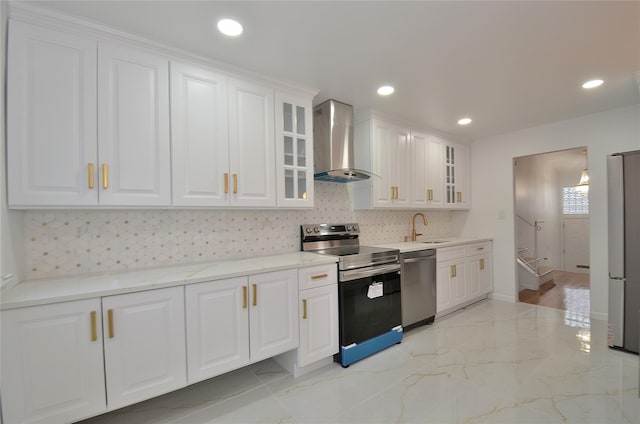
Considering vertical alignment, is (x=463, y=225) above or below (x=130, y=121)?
below

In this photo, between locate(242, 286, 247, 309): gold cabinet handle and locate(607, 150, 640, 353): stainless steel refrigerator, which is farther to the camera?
locate(607, 150, 640, 353): stainless steel refrigerator

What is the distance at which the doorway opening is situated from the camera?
215 inches

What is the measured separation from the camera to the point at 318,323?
88.7 inches

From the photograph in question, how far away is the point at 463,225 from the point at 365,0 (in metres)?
3.91

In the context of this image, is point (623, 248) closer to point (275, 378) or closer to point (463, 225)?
point (463, 225)

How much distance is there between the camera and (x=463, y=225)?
4.53 meters

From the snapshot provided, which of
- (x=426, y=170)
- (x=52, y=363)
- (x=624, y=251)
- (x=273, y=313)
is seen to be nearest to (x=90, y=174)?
(x=52, y=363)

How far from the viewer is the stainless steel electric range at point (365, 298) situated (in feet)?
7.77

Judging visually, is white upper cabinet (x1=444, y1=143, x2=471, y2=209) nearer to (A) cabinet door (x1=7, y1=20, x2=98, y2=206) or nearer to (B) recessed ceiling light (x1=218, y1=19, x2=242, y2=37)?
(B) recessed ceiling light (x1=218, y1=19, x2=242, y2=37)

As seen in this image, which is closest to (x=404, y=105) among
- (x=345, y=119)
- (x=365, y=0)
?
(x=345, y=119)

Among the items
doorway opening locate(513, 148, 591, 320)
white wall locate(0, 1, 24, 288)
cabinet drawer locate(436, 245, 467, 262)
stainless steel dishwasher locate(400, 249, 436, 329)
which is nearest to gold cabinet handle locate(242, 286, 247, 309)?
white wall locate(0, 1, 24, 288)

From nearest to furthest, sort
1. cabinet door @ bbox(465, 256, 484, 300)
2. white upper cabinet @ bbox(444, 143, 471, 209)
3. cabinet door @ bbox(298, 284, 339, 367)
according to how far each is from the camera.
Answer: cabinet door @ bbox(298, 284, 339, 367) < cabinet door @ bbox(465, 256, 484, 300) < white upper cabinet @ bbox(444, 143, 471, 209)

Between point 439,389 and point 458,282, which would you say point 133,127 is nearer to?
point 439,389

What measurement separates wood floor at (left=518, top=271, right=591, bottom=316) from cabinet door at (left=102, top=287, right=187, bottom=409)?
177 inches
